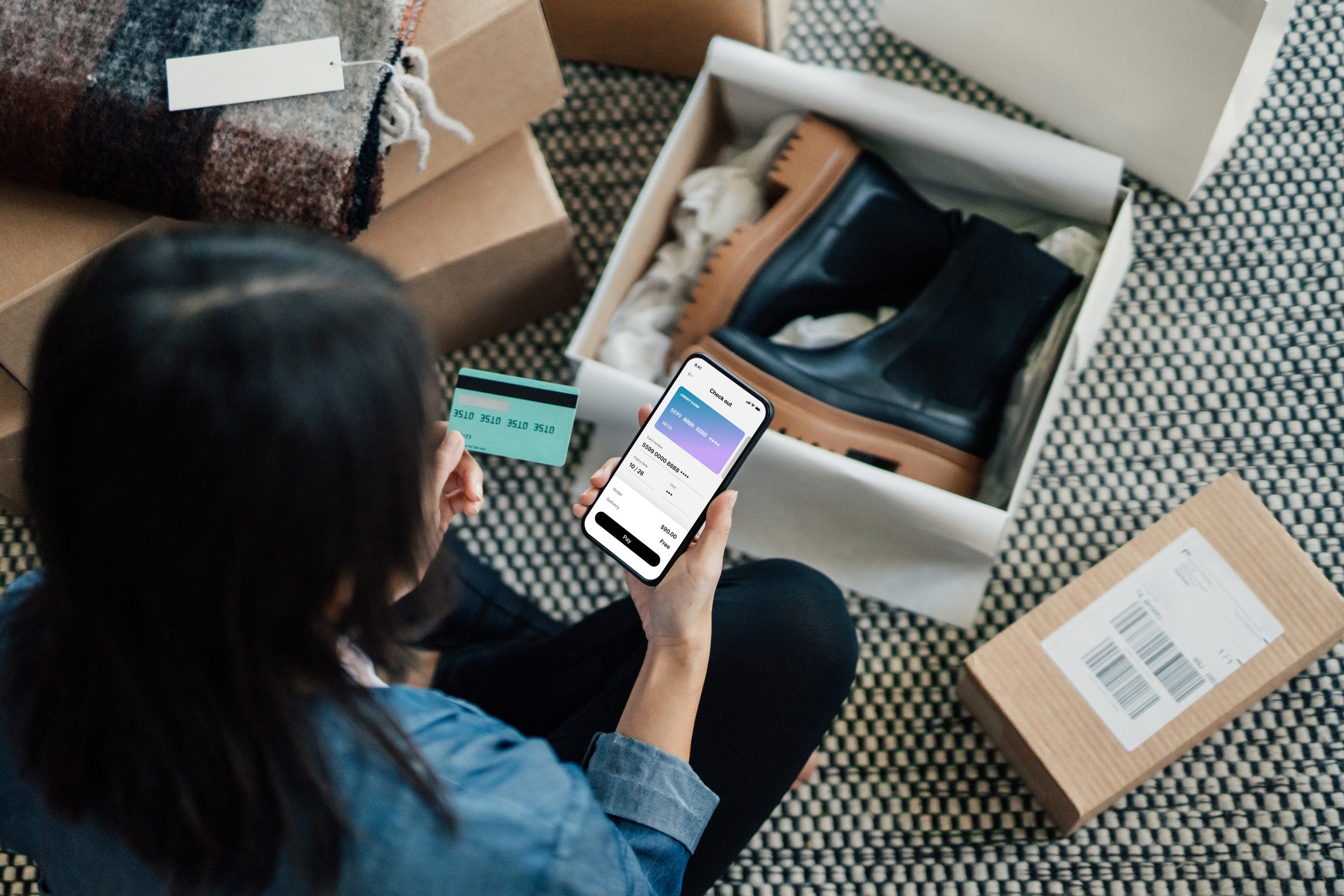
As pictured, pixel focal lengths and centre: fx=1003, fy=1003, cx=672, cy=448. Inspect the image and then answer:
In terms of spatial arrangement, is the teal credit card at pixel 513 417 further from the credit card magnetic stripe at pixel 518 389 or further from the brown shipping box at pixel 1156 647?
the brown shipping box at pixel 1156 647

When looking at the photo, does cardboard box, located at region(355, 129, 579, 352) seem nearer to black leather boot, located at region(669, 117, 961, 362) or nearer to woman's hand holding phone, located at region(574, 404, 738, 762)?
black leather boot, located at region(669, 117, 961, 362)

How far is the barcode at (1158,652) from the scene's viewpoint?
0.77m

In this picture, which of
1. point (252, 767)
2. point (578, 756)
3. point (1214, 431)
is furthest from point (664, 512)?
point (1214, 431)

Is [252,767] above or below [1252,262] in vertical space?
below

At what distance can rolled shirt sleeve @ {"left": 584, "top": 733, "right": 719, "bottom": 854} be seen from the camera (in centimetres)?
54

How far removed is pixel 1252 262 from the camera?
96 centimetres

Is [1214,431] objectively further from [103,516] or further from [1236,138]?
[103,516]

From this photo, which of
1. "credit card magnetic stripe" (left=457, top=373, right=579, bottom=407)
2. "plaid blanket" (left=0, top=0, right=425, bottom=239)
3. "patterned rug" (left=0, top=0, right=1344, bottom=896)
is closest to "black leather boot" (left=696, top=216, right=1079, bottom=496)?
"patterned rug" (left=0, top=0, right=1344, bottom=896)

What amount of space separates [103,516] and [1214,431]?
91cm

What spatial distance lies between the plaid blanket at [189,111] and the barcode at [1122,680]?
0.65 m

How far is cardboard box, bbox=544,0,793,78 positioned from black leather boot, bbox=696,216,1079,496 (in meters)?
0.27

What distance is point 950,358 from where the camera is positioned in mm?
867

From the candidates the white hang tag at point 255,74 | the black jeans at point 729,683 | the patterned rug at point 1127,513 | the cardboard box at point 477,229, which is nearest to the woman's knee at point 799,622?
the black jeans at point 729,683

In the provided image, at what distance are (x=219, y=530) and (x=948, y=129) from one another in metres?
0.74
